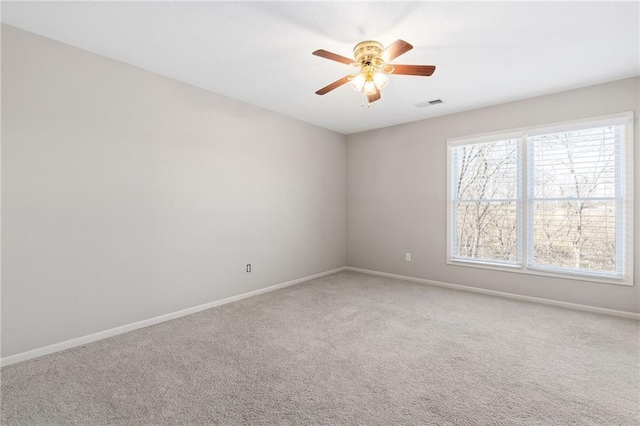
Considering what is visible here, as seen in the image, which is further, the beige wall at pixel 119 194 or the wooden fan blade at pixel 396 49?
the beige wall at pixel 119 194

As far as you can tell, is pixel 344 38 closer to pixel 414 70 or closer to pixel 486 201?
pixel 414 70

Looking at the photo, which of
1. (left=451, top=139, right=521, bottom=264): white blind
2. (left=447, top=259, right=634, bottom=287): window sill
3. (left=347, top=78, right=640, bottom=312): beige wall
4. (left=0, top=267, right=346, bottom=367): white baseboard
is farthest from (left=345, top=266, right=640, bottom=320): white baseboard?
(left=0, top=267, right=346, bottom=367): white baseboard

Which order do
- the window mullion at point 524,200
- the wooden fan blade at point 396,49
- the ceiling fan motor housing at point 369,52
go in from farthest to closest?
the window mullion at point 524,200 < the ceiling fan motor housing at point 369,52 < the wooden fan blade at point 396,49

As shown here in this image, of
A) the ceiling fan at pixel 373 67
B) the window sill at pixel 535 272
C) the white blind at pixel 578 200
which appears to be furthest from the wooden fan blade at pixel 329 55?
the window sill at pixel 535 272

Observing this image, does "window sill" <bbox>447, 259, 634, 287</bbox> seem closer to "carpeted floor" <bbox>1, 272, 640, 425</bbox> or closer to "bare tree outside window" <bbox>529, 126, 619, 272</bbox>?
"bare tree outside window" <bbox>529, 126, 619, 272</bbox>

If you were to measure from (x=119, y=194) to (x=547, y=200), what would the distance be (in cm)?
466

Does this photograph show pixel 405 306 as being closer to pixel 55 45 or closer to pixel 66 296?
pixel 66 296

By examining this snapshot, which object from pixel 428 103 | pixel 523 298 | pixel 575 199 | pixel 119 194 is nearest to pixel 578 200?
pixel 575 199

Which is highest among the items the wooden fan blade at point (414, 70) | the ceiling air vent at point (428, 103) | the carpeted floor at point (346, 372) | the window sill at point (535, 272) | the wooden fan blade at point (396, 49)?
the ceiling air vent at point (428, 103)

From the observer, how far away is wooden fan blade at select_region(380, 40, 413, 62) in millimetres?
2019

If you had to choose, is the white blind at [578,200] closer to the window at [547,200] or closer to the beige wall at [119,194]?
the window at [547,200]

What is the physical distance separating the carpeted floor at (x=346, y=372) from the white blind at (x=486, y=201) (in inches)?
38.7

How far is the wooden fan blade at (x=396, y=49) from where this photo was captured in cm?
202

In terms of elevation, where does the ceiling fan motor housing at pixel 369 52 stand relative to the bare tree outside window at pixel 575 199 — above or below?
above
